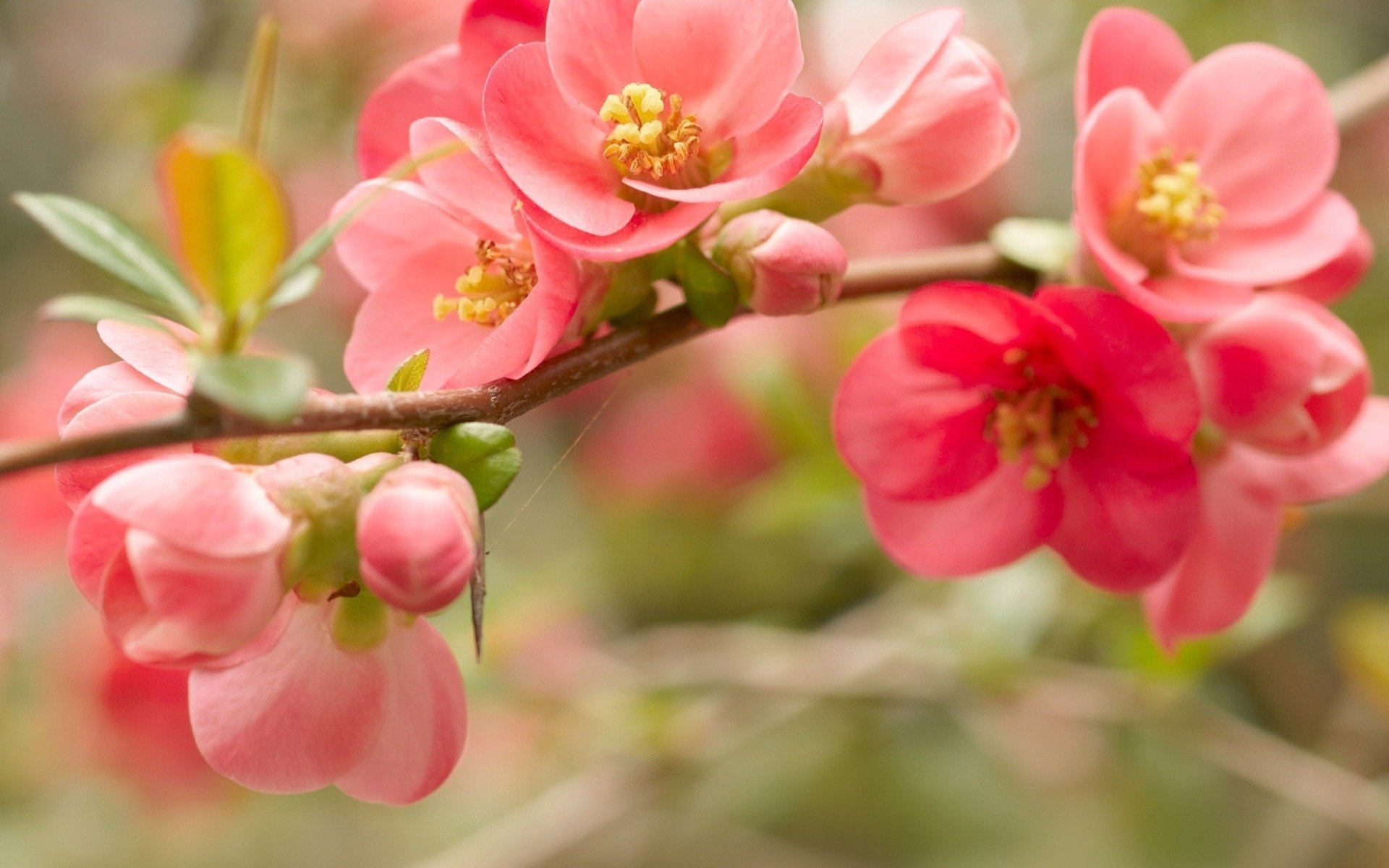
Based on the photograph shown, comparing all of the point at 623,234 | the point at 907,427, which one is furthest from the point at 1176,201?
the point at 623,234

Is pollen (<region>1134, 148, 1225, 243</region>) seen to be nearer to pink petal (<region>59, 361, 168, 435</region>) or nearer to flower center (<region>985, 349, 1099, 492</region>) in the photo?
flower center (<region>985, 349, 1099, 492</region>)

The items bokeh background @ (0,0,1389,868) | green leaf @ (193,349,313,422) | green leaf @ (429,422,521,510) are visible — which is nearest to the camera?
green leaf @ (193,349,313,422)

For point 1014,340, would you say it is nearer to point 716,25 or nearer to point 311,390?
point 716,25

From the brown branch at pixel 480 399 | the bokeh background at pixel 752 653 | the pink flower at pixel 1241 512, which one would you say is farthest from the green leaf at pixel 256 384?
the bokeh background at pixel 752 653

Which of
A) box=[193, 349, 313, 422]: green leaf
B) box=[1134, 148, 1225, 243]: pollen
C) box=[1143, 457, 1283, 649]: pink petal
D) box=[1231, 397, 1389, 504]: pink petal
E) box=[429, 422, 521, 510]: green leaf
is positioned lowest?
box=[1143, 457, 1283, 649]: pink petal

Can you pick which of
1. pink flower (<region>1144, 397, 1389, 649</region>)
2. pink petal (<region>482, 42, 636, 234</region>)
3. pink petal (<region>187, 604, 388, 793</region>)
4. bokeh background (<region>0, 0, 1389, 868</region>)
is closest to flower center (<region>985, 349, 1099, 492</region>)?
pink flower (<region>1144, 397, 1389, 649</region>)

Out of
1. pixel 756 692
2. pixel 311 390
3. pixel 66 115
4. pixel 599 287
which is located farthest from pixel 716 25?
pixel 66 115

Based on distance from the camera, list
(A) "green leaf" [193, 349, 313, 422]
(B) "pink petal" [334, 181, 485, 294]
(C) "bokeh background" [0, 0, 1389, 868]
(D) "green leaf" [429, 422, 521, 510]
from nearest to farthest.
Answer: (A) "green leaf" [193, 349, 313, 422], (D) "green leaf" [429, 422, 521, 510], (B) "pink petal" [334, 181, 485, 294], (C) "bokeh background" [0, 0, 1389, 868]
